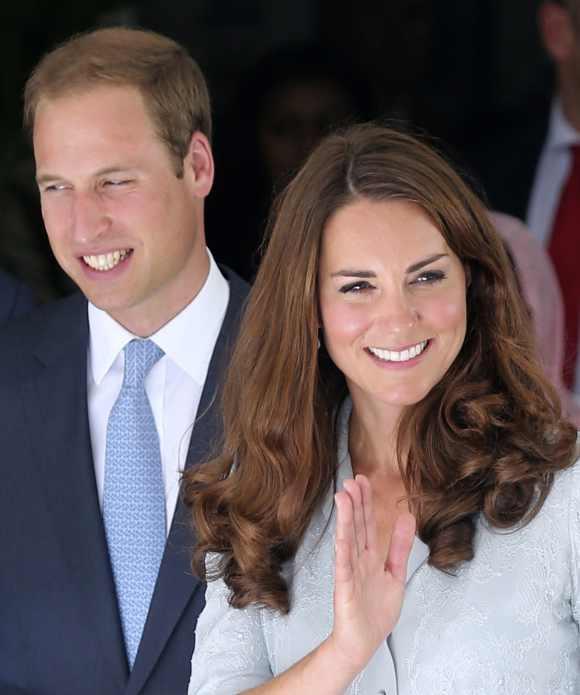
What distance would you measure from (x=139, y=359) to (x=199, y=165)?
1.25 ft

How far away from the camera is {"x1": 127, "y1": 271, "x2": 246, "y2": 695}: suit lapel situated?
110 inches

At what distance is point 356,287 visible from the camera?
2506mm

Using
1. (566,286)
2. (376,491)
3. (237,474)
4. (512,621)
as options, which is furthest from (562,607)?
(566,286)

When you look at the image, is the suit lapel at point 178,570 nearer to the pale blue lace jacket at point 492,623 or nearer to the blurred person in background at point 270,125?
the pale blue lace jacket at point 492,623

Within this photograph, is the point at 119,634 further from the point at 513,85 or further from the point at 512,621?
the point at 513,85

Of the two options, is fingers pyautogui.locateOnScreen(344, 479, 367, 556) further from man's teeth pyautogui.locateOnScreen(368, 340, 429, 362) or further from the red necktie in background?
the red necktie in background

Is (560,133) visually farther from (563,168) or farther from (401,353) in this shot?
(401,353)

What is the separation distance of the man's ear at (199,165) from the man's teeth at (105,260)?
209mm

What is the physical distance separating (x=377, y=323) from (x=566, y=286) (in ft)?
7.02

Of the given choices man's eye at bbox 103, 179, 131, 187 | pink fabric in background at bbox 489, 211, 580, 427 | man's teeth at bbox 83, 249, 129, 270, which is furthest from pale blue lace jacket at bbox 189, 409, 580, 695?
pink fabric in background at bbox 489, 211, 580, 427

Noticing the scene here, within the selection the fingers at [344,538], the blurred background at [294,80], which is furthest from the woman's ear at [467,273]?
the blurred background at [294,80]

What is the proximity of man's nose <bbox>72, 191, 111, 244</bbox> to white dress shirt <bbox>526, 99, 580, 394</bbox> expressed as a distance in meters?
1.90

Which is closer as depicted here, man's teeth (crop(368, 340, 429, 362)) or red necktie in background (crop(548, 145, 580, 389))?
man's teeth (crop(368, 340, 429, 362))

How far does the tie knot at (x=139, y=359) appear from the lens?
297 centimetres
